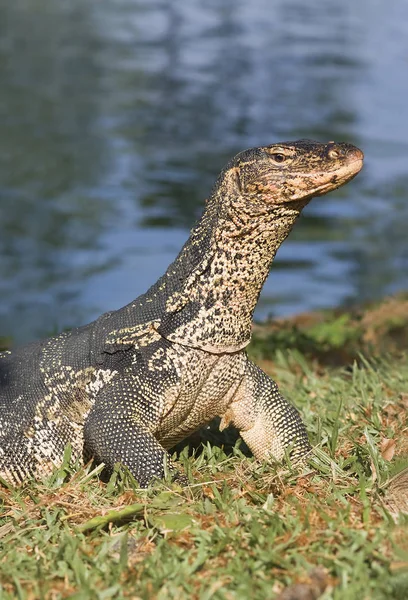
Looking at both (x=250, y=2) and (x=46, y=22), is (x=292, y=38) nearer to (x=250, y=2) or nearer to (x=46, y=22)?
(x=46, y=22)

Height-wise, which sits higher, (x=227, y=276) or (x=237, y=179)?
(x=237, y=179)

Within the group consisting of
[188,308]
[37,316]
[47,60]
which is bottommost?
[37,316]

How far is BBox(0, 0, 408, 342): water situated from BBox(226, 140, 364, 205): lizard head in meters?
3.29

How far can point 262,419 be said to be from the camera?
532cm

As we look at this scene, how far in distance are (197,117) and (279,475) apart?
1938 centimetres

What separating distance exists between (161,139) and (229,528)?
17971 mm

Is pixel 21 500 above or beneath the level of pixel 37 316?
above

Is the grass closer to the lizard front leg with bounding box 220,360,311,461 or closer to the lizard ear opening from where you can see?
the lizard front leg with bounding box 220,360,311,461

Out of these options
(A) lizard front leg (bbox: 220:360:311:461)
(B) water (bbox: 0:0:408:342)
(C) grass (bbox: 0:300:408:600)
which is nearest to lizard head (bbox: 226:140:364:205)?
(A) lizard front leg (bbox: 220:360:311:461)

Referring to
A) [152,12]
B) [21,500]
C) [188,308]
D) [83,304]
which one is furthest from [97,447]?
[152,12]

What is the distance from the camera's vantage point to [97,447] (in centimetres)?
479

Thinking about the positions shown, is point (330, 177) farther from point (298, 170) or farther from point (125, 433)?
point (125, 433)

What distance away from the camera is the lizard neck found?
15.6 feet

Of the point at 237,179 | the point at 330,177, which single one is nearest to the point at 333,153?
the point at 330,177
